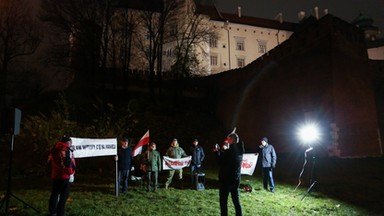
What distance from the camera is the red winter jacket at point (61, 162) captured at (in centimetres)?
768

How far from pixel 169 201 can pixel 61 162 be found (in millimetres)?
3785

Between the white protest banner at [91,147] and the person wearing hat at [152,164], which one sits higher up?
the white protest banner at [91,147]

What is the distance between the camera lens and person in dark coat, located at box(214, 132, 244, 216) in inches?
289

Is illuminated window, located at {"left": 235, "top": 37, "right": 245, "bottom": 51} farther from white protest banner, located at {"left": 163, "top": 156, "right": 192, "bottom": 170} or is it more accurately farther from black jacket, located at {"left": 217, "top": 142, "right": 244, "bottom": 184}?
black jacket, located at {"left": 217, "top": 142, "right": 244, "bottom": 184}

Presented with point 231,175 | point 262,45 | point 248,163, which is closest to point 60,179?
point 231,175

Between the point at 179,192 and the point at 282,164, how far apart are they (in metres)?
10.5

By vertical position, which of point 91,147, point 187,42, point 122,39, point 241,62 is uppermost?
point 241,62

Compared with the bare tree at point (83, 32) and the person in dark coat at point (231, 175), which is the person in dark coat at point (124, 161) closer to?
the person in dark coat at point (231, 175)

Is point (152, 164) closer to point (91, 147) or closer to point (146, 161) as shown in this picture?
point (146, 161)

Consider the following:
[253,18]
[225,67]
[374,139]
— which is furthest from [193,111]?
[253,18]

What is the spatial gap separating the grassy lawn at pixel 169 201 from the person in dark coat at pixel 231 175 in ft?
5.53

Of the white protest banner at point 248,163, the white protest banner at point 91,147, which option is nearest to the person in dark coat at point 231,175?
the white protest banner at point 91,147

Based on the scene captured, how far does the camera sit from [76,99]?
2923cm

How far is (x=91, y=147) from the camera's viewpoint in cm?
1018
